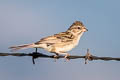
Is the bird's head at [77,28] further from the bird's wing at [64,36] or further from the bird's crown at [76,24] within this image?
the bird's wing at [64,36]

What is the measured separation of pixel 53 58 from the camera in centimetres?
1055

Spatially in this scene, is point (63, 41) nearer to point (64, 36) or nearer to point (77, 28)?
point (64, 36)

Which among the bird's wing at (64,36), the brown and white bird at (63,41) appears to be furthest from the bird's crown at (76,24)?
the bird's wing at (64,36)

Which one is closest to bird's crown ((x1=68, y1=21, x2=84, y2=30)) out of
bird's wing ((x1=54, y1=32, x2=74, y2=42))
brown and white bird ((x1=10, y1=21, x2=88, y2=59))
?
brown and white bird ((x1=10, y1=21, x2=88, y2=59))

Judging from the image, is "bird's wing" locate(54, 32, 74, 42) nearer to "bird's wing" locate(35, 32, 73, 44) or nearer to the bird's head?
"bird's wing" locate(35, 32, 73, 44)

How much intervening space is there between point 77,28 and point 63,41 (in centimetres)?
116

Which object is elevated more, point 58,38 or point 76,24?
point 76,24

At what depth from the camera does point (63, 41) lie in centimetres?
1230

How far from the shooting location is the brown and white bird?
10938 mm

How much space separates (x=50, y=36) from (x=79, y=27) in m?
1.66

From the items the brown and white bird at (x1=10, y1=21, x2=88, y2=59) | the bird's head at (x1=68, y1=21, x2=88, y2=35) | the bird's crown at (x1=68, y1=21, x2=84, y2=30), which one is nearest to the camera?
the brown and white bird at (x1=10, y1=21, x2=88, y2=59)

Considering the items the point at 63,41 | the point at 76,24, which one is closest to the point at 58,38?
the point at 63,41

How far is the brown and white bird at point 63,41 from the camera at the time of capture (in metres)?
10.9

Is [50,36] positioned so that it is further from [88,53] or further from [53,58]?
[88,53]
